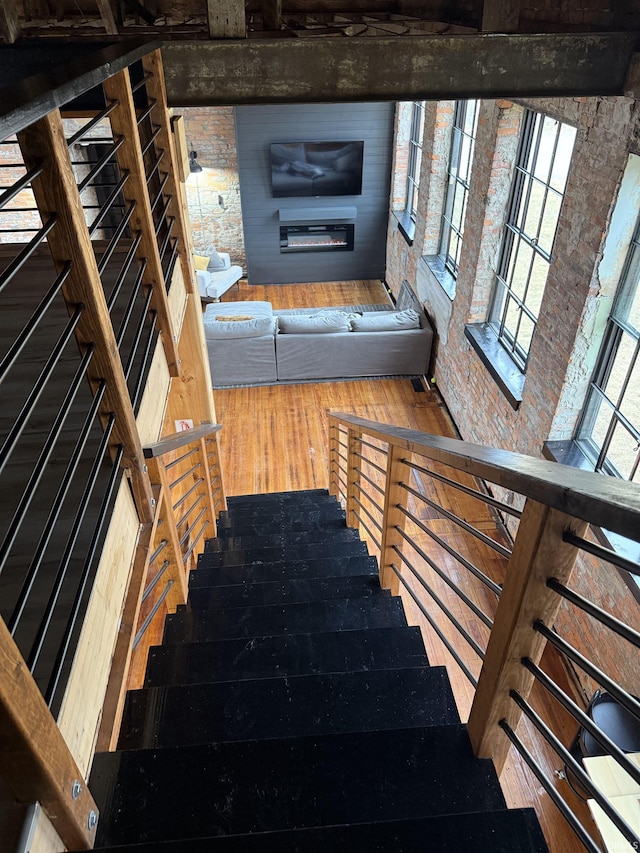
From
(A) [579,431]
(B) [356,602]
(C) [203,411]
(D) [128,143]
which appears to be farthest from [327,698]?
(C) [203,411]

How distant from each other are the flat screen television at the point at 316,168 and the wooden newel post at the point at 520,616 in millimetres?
8469

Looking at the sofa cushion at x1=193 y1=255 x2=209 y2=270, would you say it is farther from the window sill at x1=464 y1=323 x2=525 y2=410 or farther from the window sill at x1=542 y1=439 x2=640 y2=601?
the window sill at x1=542 y1=439 x2=640 y2=601

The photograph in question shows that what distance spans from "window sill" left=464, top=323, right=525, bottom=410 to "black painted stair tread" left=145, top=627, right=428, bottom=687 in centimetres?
267

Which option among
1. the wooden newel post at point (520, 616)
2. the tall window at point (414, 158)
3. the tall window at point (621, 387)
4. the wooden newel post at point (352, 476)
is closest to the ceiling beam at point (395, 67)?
the tall window at point (621, 387)

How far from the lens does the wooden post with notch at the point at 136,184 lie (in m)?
1.89

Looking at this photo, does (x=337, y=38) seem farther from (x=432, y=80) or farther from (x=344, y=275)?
(x=344, y=275)

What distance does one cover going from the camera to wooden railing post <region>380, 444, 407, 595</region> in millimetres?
2176

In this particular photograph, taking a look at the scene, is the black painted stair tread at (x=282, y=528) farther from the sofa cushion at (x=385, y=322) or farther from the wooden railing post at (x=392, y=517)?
the sofa cushion at (x=385, y=322)

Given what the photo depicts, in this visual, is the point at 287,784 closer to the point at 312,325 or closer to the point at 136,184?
the point at 136,184

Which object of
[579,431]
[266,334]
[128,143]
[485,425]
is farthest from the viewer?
[266,334]

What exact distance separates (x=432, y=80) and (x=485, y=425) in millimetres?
2860

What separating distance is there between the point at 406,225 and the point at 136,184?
6555 millimetres

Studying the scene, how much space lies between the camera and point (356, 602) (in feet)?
7.91

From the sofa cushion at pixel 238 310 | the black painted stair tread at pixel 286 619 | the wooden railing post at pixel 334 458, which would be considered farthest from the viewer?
the sofa cushion at pixel 238 310
